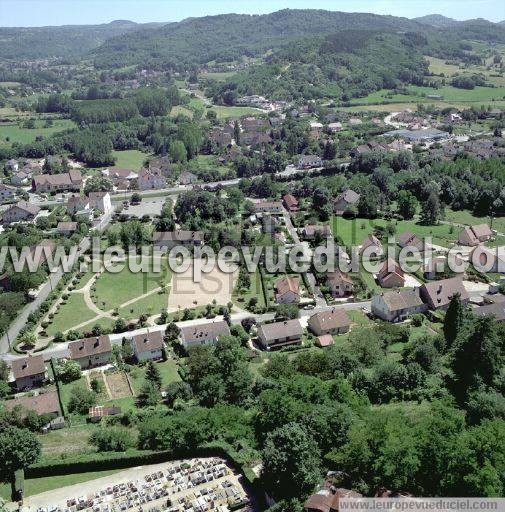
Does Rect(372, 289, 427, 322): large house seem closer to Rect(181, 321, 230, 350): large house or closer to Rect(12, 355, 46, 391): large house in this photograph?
Rect(181, 321, 230, 350): large house

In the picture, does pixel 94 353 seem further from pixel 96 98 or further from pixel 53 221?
pixel 96 98

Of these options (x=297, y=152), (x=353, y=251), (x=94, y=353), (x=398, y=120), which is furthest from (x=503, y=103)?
(x=94, y=353)

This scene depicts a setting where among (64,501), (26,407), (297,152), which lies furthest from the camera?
(297,152)

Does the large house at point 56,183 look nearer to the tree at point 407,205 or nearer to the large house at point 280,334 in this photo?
the tree at point 407,205

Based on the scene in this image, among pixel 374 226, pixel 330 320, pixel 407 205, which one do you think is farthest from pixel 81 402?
pixel 407 205

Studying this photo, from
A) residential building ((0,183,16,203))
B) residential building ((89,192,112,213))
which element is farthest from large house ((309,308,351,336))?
residential building ((0,183,16,203))

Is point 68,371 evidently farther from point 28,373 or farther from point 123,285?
point 123,285
